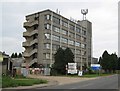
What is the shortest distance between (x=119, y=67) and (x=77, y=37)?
41830mm

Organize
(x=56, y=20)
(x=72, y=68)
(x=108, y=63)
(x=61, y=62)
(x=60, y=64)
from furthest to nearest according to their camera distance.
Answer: (x=108, y=63) → (x=56, y=20) → (x=61, y=62) → (x=60, y=64) → (x=72, y=68)

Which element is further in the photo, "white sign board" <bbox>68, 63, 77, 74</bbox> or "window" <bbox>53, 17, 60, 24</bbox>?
"window" <bbox>53, 17, 60, 24</bbox>

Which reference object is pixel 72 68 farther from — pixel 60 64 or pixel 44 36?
pixel 44 36

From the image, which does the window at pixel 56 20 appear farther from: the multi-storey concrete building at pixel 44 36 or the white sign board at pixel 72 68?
the white sign board at pixel 72 68

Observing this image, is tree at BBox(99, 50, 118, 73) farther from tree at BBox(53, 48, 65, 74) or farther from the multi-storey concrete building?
tree at BBox(53, 48, 65, 74)

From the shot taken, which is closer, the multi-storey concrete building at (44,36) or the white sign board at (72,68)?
the white sign board at (72,68)

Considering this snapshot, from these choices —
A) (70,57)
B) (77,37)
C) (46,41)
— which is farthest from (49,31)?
(77,37)

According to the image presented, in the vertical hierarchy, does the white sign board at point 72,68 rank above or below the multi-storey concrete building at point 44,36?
below

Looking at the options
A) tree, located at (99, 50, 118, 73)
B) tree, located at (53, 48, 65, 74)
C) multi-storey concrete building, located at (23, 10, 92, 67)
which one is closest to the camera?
tree, located at (53, 48, 65, 74)

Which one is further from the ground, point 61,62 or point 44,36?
point 44,36

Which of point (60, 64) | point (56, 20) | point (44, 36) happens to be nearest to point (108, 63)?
point (56, 20)

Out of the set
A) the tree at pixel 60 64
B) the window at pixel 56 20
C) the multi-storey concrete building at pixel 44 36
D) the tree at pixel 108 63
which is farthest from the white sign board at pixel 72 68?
the tree at pixel 108 63

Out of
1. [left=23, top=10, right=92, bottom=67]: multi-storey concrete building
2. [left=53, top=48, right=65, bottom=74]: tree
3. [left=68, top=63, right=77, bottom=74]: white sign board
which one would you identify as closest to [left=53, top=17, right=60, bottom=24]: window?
[left=23, top=10, right=92, bottom=67]: multi-storey concrete building

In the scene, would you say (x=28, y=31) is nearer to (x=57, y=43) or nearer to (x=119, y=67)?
(x=57, y=43)
